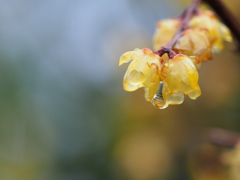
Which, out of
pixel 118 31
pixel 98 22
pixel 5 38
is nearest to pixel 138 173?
pixel 118 31

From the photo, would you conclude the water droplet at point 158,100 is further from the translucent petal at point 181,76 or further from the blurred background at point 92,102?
the blurred background at point 92,102

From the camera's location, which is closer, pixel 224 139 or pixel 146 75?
pixel 146 75

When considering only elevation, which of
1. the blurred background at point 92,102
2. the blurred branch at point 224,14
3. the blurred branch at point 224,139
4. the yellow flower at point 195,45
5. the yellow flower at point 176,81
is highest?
the blurred background at point 92,102

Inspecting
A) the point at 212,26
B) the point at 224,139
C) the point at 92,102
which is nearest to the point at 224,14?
the point at 212,26

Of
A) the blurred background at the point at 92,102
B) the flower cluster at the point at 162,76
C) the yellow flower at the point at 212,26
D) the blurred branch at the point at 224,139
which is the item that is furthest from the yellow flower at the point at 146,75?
the blurred background at the point at 92,102

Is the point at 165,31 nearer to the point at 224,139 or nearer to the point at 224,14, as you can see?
the point at 224,14

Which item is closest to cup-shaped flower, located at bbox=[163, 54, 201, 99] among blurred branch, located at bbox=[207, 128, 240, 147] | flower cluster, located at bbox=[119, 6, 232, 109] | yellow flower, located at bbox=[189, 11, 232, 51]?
flower cluster, located at bbox=[119, 6, 232, 109]

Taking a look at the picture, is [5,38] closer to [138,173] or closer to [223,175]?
[138,173]
